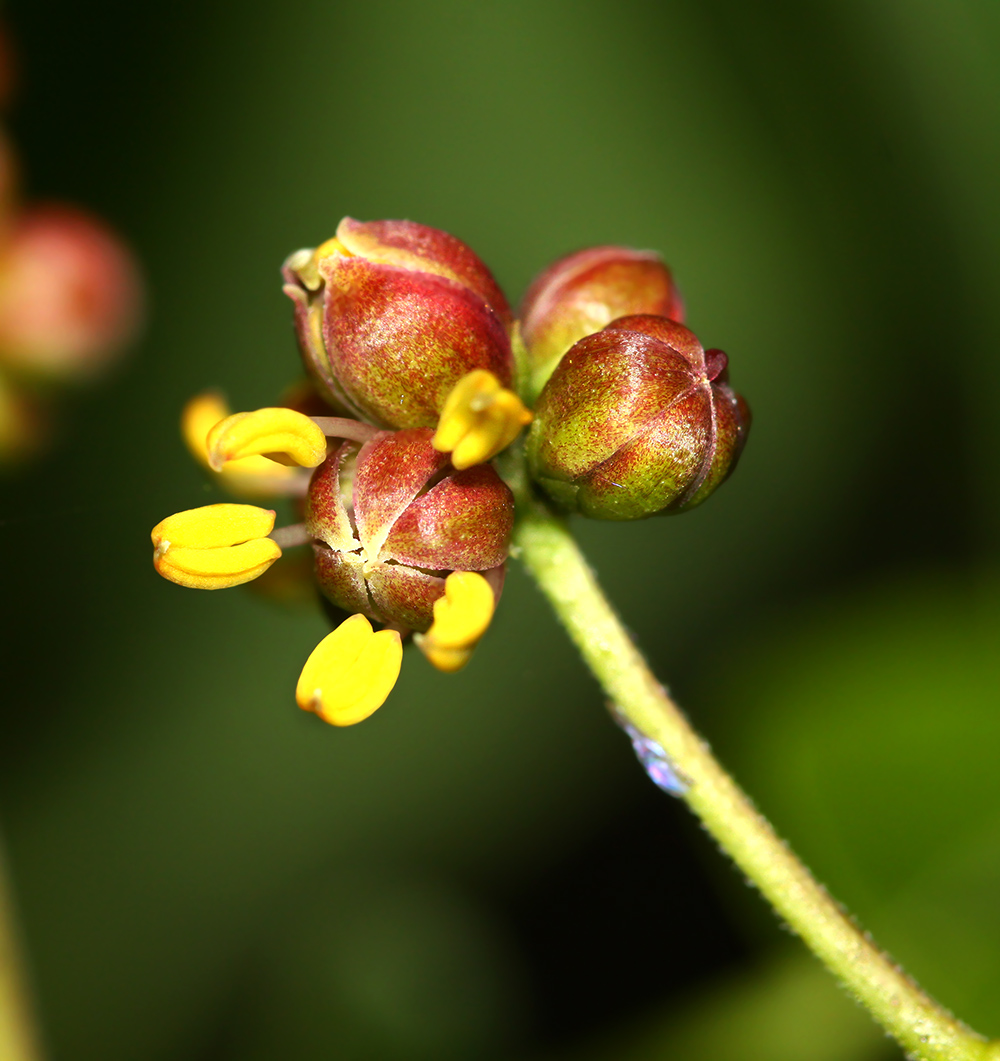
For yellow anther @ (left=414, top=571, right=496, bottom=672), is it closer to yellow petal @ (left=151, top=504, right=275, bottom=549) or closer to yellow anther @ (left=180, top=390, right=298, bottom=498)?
yellow petal @ (left=151, top=504, right=275, bottom=549)

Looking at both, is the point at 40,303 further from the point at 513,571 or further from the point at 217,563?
the point at 217,563

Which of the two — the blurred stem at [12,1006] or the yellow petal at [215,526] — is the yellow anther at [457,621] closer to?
the yellow petal at [215,526]

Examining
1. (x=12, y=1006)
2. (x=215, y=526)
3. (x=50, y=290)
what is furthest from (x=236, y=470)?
(x=50, y=290)

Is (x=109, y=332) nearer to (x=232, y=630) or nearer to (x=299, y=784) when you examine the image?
(x=232, y=630)

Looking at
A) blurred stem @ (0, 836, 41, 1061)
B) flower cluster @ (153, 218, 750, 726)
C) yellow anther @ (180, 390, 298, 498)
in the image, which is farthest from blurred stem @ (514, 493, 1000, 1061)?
blurred stem @ (0, 836, 41, 1061)

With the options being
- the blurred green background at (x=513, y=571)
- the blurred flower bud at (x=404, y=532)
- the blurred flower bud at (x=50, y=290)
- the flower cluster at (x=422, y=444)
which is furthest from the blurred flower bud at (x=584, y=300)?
the blurred flower bud at (x=50, y=290)

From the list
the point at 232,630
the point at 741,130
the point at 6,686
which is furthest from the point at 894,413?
the point at 6,686
